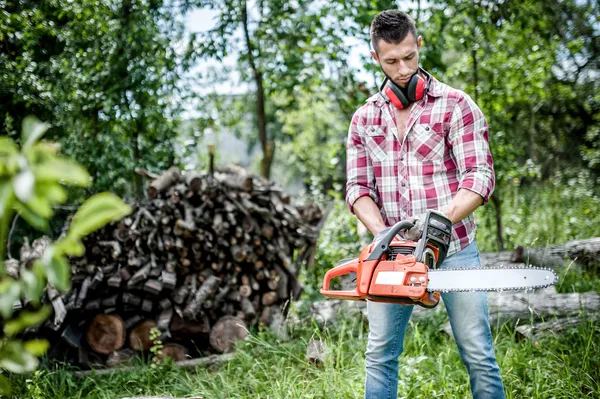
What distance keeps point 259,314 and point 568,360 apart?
84.6 inches

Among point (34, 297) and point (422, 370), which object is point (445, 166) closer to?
point (422, 370)

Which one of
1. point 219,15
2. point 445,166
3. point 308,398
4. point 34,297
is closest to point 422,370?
point 308,398

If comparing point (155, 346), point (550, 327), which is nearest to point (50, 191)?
point (155, 346)

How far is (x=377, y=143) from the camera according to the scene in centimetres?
222

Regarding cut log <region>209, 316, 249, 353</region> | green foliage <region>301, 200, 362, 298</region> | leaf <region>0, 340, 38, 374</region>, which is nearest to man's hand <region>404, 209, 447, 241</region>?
leaf <region>0, 340, 38, 374</region>

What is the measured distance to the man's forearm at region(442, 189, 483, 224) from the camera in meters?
1.92

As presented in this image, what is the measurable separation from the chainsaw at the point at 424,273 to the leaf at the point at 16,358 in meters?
1.37

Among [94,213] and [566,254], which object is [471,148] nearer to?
[94,213]

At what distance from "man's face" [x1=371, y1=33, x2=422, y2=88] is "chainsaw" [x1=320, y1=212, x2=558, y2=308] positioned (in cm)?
63

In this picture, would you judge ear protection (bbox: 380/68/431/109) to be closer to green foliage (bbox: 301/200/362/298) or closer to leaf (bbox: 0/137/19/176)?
leaf (bbox: 0/137/19/176)

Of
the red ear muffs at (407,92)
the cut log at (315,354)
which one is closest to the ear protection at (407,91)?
the red ear muffs at (407,92)

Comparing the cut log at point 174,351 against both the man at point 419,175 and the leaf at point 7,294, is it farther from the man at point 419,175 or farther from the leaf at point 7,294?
the leaf at point 7,294

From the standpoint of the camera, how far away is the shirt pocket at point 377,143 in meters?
2.21

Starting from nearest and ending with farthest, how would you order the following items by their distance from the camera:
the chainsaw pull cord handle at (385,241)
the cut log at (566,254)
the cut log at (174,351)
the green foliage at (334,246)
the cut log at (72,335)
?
the chainsaw pull cord handle at (385,241)
the cut log at (72,335)
the cut log at (174,351)
the cut log at (566,254)
the green foliage at (334,246)
